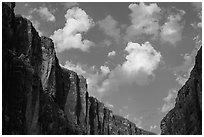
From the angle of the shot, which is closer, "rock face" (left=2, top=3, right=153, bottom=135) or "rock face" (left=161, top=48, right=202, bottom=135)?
"rock face" (left=2, top=3, right=153, bottom=135)

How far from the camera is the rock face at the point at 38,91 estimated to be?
49031 millimetres

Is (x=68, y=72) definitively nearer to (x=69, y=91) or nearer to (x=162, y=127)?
(x=69, y=91)

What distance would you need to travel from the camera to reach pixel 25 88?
51812mm

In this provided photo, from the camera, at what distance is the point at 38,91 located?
56.8 m

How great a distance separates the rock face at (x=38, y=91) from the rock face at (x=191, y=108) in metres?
21.6

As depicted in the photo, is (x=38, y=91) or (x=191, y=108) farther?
(x=191, y=108)

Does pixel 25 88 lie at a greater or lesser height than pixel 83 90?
lesser

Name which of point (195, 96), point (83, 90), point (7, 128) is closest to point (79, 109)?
point (83, 90)

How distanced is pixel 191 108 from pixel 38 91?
31.2 meters

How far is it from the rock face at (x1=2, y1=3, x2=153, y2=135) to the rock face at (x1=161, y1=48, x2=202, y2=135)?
2156 cm

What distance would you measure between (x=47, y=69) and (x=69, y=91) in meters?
22.7

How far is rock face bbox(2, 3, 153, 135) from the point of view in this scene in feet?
161

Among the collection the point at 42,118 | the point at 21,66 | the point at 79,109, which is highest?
the point at 79,109

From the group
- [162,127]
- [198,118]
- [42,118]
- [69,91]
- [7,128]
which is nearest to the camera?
[7,128]
